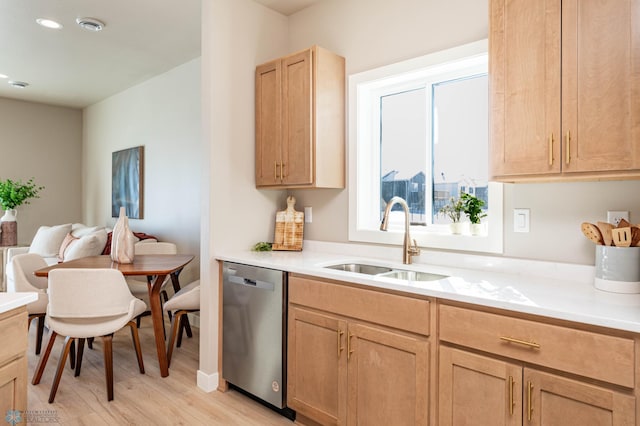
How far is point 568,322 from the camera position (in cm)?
135

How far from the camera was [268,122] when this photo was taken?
9.42ft

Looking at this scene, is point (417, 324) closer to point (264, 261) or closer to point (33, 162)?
point (264, 261)

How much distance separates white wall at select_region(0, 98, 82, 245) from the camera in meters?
5.99

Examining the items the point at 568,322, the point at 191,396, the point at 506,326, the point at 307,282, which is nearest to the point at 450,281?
the point at 506,326

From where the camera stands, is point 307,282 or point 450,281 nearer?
point 450,281

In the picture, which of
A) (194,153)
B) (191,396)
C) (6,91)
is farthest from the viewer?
(6,91)

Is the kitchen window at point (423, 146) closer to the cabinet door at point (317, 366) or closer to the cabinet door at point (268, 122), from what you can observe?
the cabinet door at point (268, 122)

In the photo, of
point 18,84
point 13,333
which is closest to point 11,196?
point 18,84

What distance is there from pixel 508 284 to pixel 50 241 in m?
5.36

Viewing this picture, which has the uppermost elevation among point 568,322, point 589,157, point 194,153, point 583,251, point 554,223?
point 194,153

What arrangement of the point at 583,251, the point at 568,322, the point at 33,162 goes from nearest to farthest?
the point at 568,322
the point at 583,251
the point at 33,162

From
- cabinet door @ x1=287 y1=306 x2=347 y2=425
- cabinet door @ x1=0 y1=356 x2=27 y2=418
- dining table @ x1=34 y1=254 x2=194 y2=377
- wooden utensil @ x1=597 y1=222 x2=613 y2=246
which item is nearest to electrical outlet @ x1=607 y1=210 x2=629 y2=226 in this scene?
wooden utensil @ x1=597 y1=222 x2=613 y2=246

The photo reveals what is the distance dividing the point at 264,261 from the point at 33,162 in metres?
5.52

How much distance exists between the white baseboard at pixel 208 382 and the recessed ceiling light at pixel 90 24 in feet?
9.73
